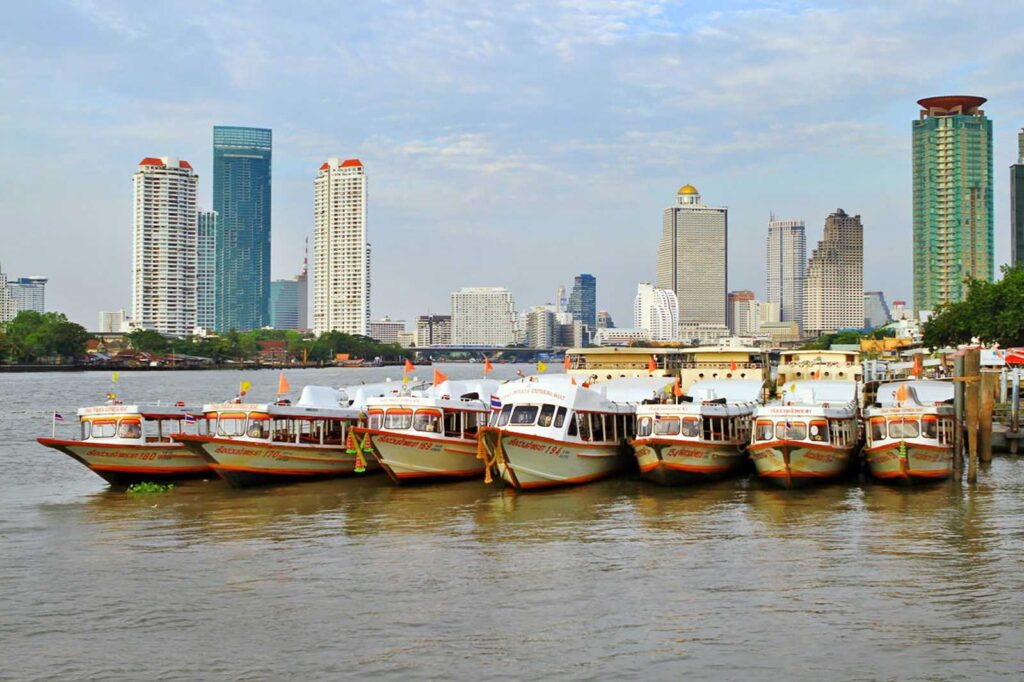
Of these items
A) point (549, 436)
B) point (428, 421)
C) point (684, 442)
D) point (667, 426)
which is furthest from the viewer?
point (428, 421)

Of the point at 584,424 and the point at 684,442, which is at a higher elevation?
the point at 584,424

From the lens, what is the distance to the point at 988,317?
3836 inches

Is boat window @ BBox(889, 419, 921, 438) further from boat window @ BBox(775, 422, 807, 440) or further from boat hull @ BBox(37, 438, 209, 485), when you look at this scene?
boat hull @ BBox(37, 438, 209, 485)

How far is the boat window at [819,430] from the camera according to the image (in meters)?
42.0

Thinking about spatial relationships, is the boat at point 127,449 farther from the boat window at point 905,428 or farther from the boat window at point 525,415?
the boat window at point 905,428

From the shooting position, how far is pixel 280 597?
26188 mm

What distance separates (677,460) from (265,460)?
47.4 feet

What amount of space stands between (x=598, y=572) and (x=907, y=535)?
9.57 m

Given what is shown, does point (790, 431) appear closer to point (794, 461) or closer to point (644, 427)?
point (794, 461)

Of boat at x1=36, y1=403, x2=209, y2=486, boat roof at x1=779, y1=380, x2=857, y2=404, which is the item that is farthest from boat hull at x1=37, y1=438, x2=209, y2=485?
boat roof at x1=779, y1=380, x2=857, y2=404

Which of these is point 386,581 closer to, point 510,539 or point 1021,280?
point 510,539

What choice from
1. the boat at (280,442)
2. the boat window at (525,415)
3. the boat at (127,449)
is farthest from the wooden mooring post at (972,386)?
the boat at (127,449)

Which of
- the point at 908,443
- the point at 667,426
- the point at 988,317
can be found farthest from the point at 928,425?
the point at 988,317

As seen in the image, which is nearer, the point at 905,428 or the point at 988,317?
the point at 905,428
